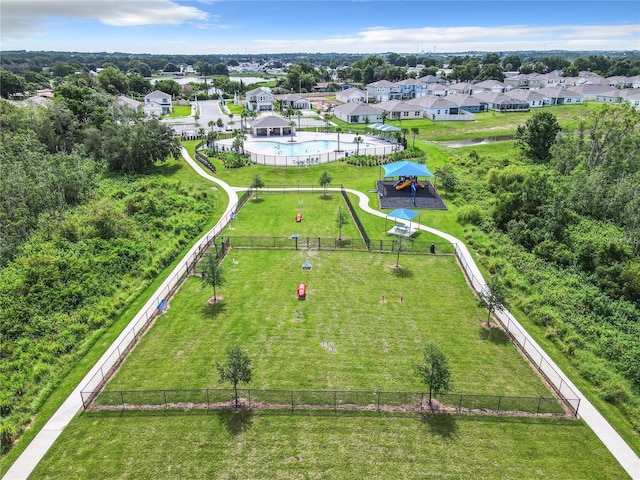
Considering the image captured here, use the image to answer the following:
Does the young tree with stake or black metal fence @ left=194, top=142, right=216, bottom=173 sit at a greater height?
black metal fence @ left=194, top=142, right=216, bottom=173

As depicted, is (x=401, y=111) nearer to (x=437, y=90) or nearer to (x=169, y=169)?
(x=437, y=90)

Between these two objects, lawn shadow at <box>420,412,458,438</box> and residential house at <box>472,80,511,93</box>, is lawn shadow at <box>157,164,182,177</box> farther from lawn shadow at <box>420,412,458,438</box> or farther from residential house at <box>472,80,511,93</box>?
residential house at <box>472,80,511,93</box>

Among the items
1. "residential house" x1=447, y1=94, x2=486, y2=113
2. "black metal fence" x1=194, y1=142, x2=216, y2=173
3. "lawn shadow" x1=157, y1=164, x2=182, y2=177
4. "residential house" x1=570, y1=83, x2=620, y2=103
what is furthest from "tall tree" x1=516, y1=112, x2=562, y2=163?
"residential house" x1=570, y1=83, x2=620, y2=103

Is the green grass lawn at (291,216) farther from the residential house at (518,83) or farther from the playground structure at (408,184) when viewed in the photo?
the residential house at (518,83)

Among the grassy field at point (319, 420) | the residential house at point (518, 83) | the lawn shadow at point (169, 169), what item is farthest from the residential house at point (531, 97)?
the grassy field at point (319, 420)

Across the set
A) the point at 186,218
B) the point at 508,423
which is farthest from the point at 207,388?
the point at 186,218

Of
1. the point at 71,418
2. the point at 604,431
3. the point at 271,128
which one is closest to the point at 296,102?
the point at 271,128
